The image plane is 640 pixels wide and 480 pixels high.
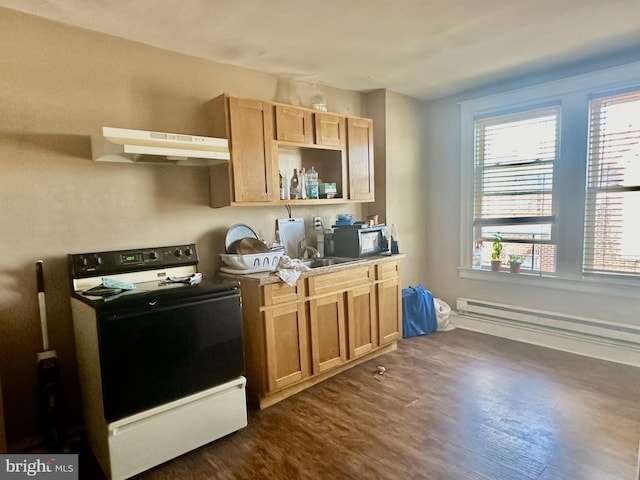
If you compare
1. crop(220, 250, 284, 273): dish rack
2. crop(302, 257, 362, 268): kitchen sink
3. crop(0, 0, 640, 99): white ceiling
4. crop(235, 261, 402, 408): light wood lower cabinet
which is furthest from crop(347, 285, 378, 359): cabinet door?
crop(0, 0, 640, 99): white ceiling

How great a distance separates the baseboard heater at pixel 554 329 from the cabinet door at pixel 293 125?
2482 millimetres

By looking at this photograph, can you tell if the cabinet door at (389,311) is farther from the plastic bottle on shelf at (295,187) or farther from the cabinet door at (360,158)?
the plastic bottle on shelf at (295,187)

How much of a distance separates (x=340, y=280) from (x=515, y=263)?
1939 millimetres

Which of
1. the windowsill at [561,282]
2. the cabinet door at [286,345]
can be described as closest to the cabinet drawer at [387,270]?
the cabinet door at [286,345]

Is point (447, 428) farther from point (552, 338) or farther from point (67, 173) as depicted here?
point (67, 173)

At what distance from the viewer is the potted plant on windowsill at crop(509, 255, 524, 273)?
12.3ft

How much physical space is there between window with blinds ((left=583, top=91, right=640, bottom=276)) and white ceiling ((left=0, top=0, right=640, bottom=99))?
0.51m

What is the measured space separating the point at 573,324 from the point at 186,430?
330 centimetres

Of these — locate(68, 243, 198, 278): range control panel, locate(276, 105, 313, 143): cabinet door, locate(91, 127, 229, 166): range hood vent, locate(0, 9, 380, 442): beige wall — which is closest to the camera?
locate(91, 127, 229, 166): range hood vent

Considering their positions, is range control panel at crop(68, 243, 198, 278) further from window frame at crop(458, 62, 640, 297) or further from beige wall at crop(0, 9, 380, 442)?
window frame at crop(458, 62, 640, 297)

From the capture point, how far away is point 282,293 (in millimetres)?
2617

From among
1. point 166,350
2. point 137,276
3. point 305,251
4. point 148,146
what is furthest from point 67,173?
point 305,251

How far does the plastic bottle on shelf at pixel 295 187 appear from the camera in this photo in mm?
3166

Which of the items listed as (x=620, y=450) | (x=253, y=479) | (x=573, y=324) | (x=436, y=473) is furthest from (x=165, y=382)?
(x=573, y=324)
